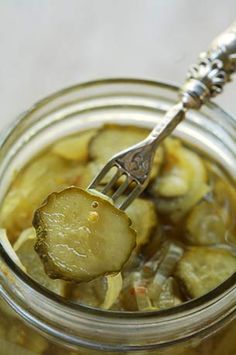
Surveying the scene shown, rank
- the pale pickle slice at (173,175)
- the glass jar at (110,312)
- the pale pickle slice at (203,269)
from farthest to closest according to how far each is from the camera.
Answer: the pale pickle slice at (173,175) → the pale pickle slice at (203,269) → the glass jar at (110,312)

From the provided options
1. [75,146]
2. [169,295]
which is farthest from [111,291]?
[75,146]

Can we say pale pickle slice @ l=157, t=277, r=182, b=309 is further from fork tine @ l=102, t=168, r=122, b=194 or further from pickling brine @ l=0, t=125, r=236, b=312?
fork tine @ l=102, t=168, r=122, b=194

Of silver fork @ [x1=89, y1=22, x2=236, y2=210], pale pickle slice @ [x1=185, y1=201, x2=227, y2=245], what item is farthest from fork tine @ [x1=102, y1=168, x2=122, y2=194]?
pale pickle slice @ [x1=185, y1=201, x2=227, y2=245]

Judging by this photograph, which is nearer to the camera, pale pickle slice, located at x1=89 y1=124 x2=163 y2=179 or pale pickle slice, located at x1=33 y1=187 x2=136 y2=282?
pale pickle slice, located at x1=33 y1=187 x2=136 y2=282

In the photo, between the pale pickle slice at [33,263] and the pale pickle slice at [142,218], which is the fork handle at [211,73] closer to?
the pale pickle slice at [142,218]

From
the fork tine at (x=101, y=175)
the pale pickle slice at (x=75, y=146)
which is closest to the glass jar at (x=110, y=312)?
the pale pickle slice at (x=75, y=146)

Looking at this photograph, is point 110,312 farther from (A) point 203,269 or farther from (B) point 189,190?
(B) point 189,190
